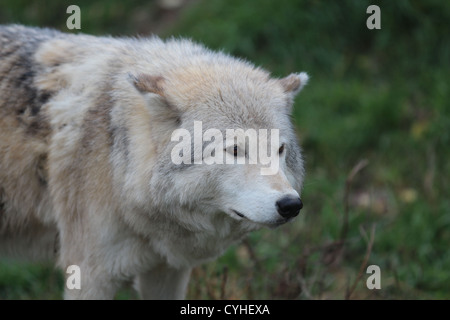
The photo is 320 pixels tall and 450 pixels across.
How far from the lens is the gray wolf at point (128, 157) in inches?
134

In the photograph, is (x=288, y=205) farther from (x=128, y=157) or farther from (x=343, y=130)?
(x=343, y=130)

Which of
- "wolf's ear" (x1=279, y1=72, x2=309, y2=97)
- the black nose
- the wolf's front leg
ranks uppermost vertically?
"wolf's ear" (x1=279, y1=72, x2=309, y2=97)

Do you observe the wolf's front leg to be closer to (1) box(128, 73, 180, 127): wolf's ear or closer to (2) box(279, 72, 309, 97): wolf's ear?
(1) box(128, 73, 180, 127): wolf's ear

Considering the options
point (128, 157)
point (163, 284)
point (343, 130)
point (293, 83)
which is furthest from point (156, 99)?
point (343, 130)

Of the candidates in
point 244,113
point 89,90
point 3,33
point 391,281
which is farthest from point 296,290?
point 3,33

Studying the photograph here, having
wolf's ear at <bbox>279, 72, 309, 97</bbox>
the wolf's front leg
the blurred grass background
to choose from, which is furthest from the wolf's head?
the blurred grass background

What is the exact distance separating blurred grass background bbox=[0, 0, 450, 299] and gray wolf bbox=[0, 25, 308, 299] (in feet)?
3.67

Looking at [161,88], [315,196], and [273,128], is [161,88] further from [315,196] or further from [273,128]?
[315,196]

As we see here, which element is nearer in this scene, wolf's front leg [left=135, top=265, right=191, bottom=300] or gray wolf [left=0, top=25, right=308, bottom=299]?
gray wolf [left=0, top=25, right=308, bottom=299]

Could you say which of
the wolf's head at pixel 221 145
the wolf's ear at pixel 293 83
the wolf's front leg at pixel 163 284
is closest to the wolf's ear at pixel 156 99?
the wolf's head at pixel 221 145

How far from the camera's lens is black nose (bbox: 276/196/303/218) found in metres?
3.14

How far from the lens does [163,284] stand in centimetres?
426

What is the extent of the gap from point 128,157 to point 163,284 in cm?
109

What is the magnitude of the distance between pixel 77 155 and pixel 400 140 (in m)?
3.93
